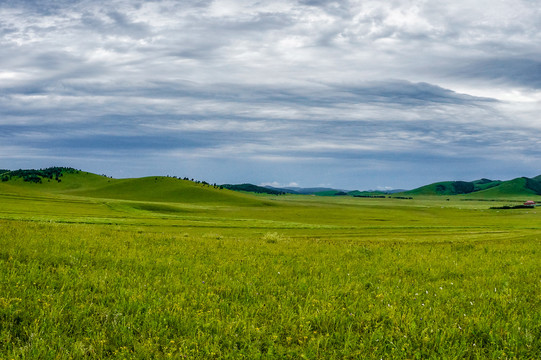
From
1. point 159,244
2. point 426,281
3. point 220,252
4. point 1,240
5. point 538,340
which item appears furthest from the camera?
point 159,244

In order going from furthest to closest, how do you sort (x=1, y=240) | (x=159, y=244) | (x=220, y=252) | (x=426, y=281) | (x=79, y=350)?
(x=159, y=244) → (x=220, y=252) → (x=1, y=240) → (x=426, y=281) → (x=79, y=350)

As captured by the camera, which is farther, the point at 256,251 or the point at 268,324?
the point at 256,251

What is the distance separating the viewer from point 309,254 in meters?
15.6

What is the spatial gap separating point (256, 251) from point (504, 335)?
33.3 feet

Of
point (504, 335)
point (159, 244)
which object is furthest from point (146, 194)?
point (504, 335)

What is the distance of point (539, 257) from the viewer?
51.2 feet

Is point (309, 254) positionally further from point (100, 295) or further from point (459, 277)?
point (100, 295)

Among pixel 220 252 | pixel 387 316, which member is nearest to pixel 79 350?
pixel 387 316

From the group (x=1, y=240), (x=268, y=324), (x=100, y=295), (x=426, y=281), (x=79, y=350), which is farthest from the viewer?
(x=1, y=240)

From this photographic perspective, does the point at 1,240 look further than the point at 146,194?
No

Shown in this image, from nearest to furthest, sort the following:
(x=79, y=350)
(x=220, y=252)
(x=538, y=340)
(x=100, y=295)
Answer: (x=79, y=350)
(x=538, y=340)
(x=100, y=295)
(x=220, y=252)

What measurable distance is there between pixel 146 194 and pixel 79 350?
204 meters

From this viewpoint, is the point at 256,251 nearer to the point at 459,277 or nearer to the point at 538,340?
the point at 459,277

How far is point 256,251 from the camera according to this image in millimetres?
15703
